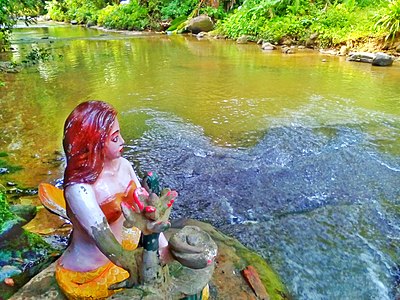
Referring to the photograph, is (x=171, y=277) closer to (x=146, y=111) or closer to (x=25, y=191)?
(x=25, y=191)

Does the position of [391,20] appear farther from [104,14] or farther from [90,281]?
[104,14]

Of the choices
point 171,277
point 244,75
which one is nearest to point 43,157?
point 171,277

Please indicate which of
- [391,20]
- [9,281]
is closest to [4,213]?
[9,281]

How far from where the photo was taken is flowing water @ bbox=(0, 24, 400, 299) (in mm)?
3189

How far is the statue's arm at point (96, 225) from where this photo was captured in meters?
1.55

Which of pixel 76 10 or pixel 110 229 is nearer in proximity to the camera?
pixel 110 229

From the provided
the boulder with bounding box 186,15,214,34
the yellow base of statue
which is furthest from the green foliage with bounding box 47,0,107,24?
the yellow base of statue

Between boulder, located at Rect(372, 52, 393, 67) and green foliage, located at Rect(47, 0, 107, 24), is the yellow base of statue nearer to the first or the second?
boulder, located at Rect(372, 52, 393, 67)

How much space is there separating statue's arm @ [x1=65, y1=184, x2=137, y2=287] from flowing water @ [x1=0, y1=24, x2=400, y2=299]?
1684mm

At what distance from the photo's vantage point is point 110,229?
5.39 feet

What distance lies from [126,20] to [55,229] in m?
25.3

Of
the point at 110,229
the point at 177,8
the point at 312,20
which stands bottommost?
the point at 177,8

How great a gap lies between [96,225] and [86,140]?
0.37m

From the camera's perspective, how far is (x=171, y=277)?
5.59 ft
